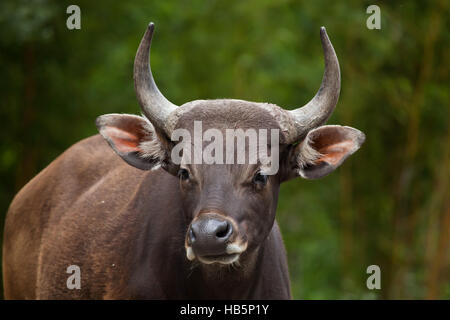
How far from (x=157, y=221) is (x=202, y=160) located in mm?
775

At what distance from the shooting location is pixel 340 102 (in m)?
13.8

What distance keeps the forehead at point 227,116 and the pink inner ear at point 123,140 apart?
0.46 meters

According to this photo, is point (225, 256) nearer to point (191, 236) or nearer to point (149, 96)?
point (191, 236)

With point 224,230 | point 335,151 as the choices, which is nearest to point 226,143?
point 224,230

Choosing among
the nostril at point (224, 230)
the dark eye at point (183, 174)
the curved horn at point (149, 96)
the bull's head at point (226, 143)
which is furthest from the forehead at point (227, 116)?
the nostril at point (224, 230)

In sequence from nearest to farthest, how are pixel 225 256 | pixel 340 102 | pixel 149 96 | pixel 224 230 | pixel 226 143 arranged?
pixel 224 230 < pixel 225 256 < pixel 226 143 < pixel 149 96 < pixel 340 102

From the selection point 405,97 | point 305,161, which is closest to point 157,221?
point 305,161

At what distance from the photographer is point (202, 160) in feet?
16.6

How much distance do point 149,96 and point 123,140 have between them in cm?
40

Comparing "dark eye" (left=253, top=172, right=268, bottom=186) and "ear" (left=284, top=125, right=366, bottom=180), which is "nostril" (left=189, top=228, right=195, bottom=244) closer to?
"dark eye" (left=253, top=172, right=268, bottom=186)

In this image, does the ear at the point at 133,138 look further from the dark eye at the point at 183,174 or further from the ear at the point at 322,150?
the ear at the point at 322,150

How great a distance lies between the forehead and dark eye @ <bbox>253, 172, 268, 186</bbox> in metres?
0.29

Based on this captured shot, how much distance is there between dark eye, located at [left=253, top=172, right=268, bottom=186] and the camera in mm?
5097
